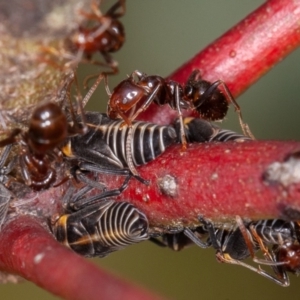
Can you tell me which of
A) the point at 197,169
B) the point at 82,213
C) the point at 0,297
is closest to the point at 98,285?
the point at 197,169

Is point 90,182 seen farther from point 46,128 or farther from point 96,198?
point 46,128

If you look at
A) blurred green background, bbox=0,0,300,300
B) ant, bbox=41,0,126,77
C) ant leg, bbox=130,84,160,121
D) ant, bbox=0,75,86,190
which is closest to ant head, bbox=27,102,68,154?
ant, bbox=0,75,86,190

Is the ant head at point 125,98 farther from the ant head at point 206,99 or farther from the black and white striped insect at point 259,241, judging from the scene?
the black and white striped insect at point 259,241

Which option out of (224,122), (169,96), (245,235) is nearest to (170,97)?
(169,96)

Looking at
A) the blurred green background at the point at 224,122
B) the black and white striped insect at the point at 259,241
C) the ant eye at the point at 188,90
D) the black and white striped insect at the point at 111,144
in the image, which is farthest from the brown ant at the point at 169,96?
the blurred green background at the point at 224,122

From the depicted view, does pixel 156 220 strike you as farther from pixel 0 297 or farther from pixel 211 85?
pixel 0 297

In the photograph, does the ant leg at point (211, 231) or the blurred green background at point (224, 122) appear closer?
the ant leg at point (211, 231)

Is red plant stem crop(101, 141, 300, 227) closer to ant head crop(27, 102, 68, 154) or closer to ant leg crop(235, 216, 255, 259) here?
ant leg crop(235, 216, 255, 259)
